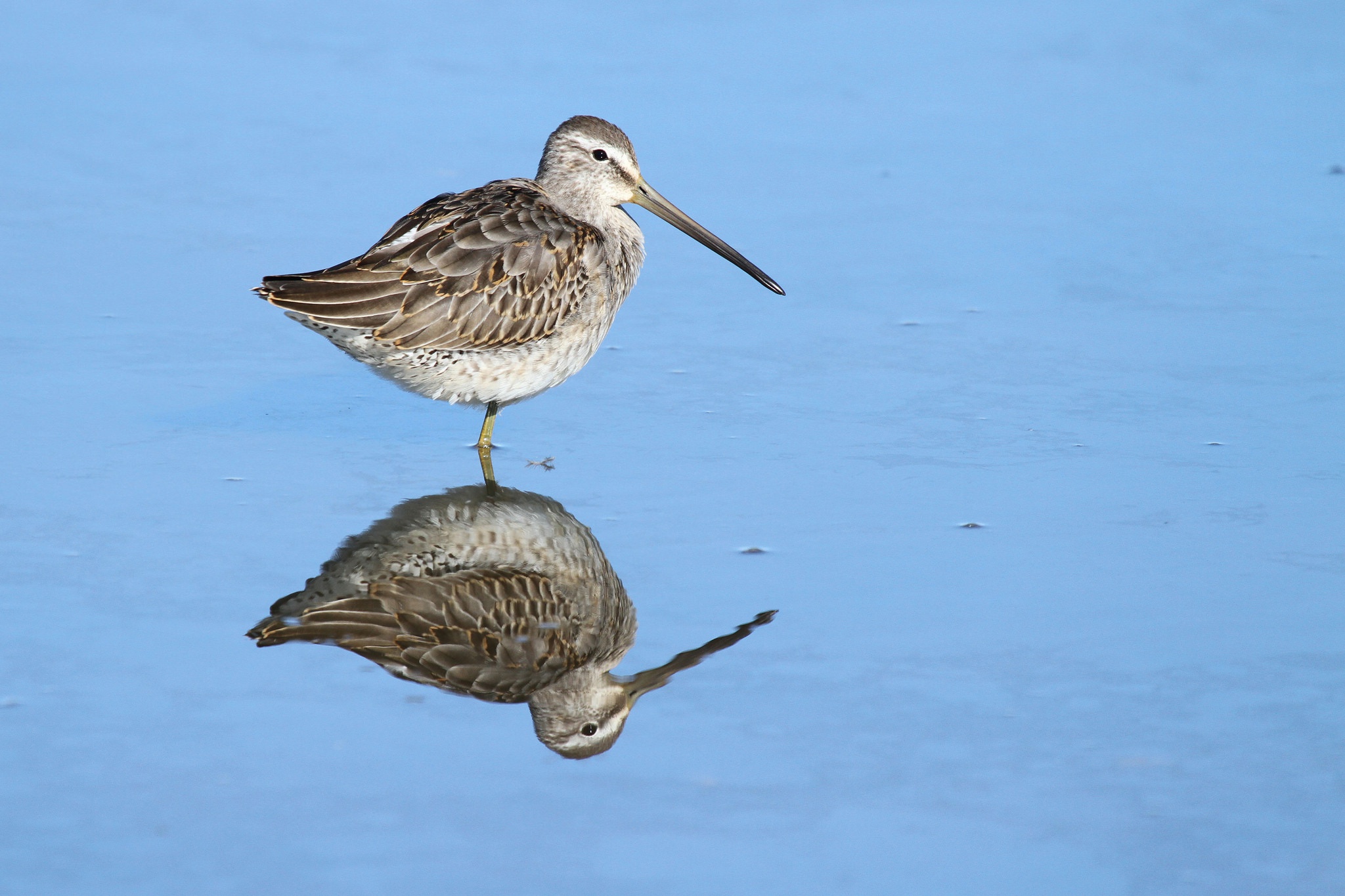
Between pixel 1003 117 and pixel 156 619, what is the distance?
236 inches

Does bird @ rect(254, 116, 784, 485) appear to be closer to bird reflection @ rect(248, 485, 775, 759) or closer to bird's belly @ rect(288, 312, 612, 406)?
bird's belly @ rect(288, 312, 612, 406)

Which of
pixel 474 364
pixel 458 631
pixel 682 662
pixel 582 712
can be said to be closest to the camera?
pixel 582 712

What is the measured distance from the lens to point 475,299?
6.05 meters

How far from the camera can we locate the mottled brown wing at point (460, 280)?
5.88m

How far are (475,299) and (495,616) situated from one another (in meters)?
1.66

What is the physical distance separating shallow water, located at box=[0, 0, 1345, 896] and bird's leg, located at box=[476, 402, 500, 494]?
7 centimetres

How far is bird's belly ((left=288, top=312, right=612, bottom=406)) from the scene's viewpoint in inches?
233

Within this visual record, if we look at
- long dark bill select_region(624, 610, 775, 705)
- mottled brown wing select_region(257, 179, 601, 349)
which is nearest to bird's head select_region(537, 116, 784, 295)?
mottled brown wing select_region(257, 179, 601, 349)

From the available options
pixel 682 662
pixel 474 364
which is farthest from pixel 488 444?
pixel 682 662

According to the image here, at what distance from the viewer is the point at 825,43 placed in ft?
32.3

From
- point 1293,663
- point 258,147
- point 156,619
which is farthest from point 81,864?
point 258,147

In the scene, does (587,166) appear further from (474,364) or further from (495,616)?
(495,616)

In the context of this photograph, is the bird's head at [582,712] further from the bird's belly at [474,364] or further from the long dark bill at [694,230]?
the long dark bill at [694,230]

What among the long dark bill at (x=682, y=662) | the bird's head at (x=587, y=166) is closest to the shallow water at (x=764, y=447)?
the long dark bill at (x=682, y=662)
